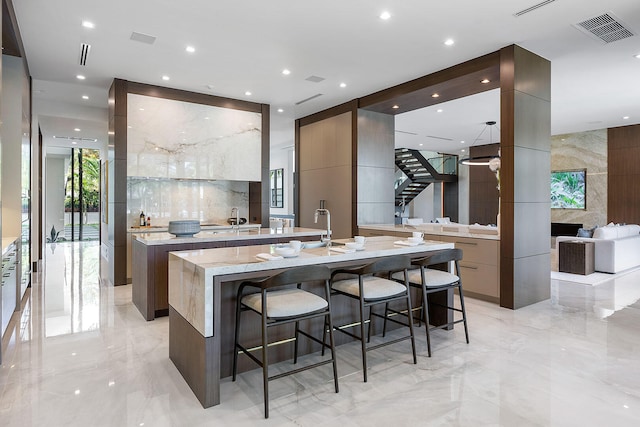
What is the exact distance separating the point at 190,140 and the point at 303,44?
2.81 meters

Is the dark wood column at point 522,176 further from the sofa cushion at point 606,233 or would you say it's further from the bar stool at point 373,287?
the sofa cushion at point 606,233

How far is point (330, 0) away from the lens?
12.0 feet

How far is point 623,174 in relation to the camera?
9656mm

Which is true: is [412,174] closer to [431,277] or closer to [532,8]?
[532,8]

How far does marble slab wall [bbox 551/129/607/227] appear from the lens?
10078 millimetres

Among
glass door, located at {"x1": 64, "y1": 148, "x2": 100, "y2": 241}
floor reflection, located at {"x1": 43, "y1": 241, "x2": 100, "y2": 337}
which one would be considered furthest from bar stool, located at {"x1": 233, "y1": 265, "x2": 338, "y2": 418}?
glass door, located at {"x1": 64, "y1": 148, "x2": 100, "y2": 241}

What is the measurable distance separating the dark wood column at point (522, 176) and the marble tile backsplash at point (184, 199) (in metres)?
4.81

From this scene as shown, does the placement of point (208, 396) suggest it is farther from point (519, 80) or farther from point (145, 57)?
point (519, 80)

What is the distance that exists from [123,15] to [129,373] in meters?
3.48

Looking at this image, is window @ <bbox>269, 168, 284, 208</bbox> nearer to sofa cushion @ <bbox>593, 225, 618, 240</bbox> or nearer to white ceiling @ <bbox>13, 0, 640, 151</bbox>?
white ceiling @ <bbox>13, 0, 640, 151</bbox>

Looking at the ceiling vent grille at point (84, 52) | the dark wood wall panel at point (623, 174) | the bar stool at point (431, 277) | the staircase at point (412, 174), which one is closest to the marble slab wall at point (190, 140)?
the ceiling vent grille at point (84, 52)

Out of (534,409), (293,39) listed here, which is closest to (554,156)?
(293,39)

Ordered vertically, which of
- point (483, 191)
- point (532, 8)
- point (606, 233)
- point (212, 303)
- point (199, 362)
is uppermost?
point (532, 8)

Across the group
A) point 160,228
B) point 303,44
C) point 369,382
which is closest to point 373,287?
point 369,382
